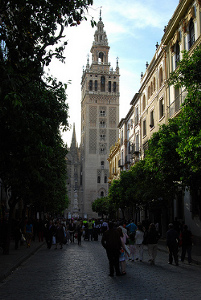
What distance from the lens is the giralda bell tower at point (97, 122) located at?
9975 centimetres

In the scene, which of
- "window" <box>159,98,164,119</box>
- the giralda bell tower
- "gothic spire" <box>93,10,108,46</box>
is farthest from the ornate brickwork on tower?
"window" <box>159,98,164,119</box>

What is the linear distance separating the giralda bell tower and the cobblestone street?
86549 mm

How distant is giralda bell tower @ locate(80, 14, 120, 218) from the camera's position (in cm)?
9975

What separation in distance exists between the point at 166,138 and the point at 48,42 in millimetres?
9956

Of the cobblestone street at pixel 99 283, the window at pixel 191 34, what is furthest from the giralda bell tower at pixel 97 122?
the cobblestone street at pixel 99 283

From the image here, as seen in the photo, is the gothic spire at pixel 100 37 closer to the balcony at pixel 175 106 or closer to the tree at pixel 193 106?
the balcony at pixel 175 106

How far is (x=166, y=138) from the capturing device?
1881cm

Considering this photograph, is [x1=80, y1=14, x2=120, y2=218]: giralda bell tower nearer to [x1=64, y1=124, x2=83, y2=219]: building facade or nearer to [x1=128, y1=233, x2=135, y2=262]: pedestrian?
[x1=64, y1=124, x2=83, y2=219]: building facade

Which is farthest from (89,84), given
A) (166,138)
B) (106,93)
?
(166,138)

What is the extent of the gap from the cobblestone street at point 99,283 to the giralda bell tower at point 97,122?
284 ft

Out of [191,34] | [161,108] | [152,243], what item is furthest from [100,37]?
[152,243]

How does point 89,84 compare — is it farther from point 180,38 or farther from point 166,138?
point 166,138

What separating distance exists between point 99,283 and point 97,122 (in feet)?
306

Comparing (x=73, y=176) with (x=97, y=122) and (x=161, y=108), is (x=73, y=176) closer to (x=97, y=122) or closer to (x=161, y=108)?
(x=97, y=122)
